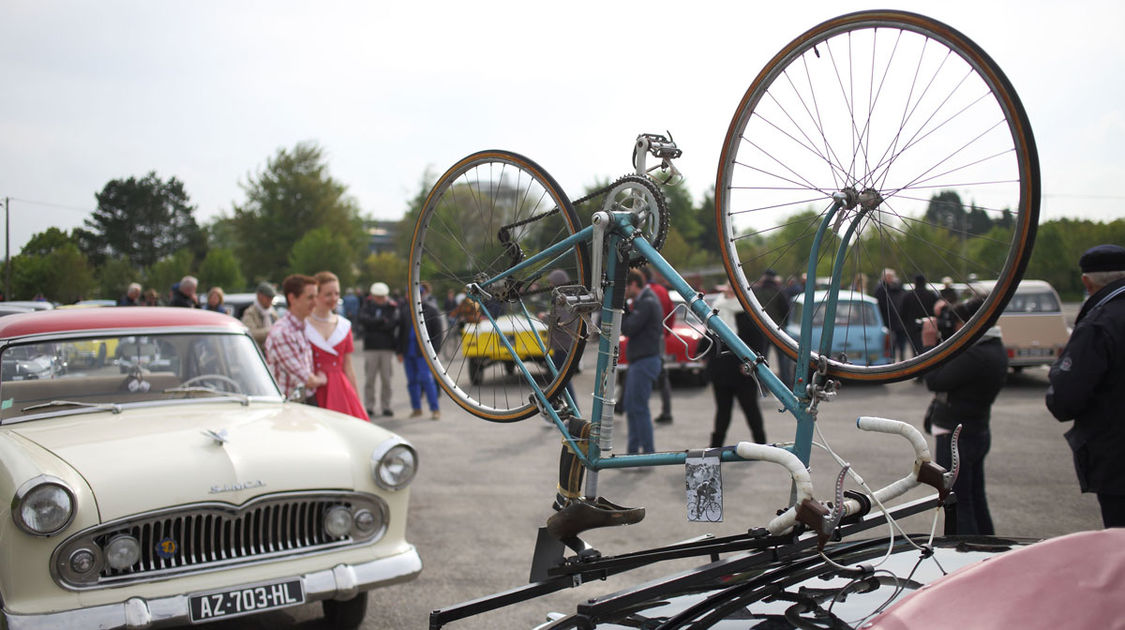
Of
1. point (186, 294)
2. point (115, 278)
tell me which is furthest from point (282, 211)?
point (186, 294)

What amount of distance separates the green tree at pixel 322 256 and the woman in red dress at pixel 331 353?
1774 inches

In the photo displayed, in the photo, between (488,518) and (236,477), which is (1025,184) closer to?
(236,477)

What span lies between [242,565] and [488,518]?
3.14 meters

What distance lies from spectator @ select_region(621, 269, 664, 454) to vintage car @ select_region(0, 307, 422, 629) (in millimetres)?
4020

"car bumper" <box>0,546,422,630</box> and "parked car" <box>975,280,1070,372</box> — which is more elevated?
"parked car" <box>975,280,1070,372</box>

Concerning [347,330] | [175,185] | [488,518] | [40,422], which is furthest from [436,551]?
[175,185]

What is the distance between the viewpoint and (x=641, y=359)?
889 centimetres

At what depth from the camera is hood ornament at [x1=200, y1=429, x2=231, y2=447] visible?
4388 mm

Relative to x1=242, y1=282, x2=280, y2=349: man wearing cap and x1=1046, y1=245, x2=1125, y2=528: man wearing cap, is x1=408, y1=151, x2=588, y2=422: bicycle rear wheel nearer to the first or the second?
x1=1046, y1=245, x2=1125, y2=528: man wearing cap

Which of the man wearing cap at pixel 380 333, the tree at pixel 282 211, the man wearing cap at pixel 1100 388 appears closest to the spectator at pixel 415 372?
the man wearing cap at pixel 380 333

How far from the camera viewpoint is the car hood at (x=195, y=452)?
3.96 meters

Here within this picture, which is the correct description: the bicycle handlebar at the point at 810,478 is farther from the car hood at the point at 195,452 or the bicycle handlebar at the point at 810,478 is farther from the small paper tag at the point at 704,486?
the car hood at the point at 195,452

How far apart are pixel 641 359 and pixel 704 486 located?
6875 mm

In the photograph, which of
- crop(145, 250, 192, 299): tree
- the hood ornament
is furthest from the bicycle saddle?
crop(145, 250, 192, 299): tree
